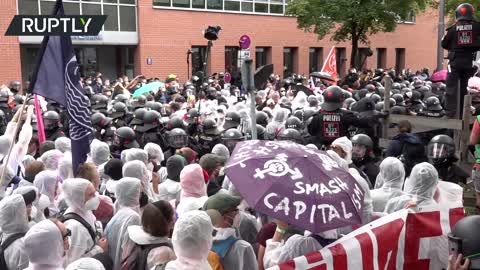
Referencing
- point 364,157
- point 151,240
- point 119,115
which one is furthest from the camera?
point 119,115

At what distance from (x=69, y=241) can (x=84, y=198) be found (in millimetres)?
496

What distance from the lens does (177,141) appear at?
8.27 m

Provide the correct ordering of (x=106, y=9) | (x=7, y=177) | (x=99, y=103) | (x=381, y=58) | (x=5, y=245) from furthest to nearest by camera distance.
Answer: (x=381, y=58)
(x=106, y=9)
(x=99, y=103)
(x=7, y=177)
(x=5, y=245)

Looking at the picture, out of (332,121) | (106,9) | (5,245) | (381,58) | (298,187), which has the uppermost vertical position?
(106,9)

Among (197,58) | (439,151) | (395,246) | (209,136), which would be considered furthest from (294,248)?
(197,58)

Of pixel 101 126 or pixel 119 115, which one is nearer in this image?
pixel 101 126

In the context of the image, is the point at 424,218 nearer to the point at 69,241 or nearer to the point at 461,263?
the point at 461,263

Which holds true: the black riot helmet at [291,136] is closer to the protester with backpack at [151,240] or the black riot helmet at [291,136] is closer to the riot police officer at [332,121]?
the riot police officer at [332,121]

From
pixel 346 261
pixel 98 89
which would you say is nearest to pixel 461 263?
pixel 346 261

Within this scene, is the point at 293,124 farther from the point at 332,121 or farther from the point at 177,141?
the point at 177,141

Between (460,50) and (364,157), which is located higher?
(460,50)

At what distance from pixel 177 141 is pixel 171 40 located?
22.9 m

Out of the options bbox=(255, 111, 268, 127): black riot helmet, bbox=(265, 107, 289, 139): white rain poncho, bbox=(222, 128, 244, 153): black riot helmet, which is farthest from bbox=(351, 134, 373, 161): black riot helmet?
bbox=(255, 111, 268, 127): black riot helmet

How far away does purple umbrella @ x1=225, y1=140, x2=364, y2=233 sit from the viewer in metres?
3.60
